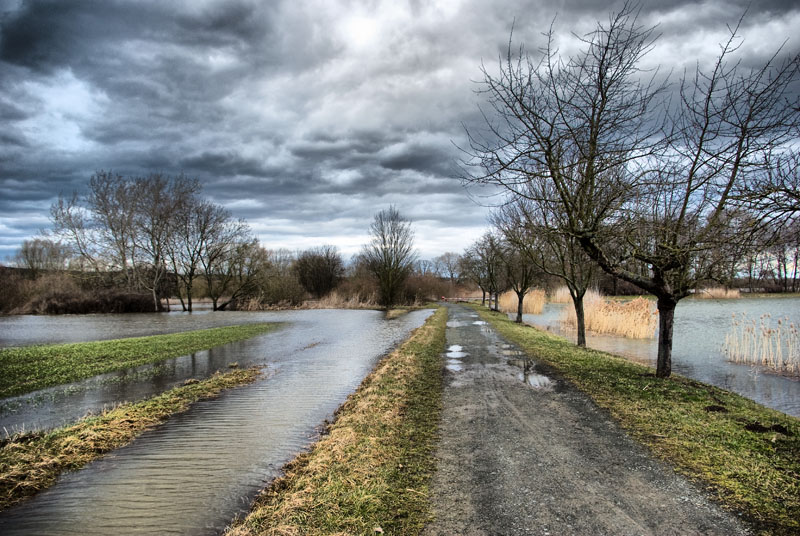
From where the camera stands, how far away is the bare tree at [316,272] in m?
53.9

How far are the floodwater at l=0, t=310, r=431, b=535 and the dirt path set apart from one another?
→ 2062mm

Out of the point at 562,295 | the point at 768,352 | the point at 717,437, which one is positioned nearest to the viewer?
the point at 717,437

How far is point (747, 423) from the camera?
219 inches

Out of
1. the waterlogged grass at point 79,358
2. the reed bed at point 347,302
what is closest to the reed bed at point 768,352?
the waterlogged grass at point 79,358

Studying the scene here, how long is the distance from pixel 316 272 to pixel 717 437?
5157 centimetres

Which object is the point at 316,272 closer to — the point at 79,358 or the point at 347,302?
the point at 347,302

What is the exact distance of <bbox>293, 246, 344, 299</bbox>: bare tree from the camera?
53906 mm

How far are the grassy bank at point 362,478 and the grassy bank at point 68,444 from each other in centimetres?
261

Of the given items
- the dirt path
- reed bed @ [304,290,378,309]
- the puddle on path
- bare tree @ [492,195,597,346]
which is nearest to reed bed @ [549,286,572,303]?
reed bed @ [304,290,378,309]

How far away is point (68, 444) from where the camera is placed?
5.25m

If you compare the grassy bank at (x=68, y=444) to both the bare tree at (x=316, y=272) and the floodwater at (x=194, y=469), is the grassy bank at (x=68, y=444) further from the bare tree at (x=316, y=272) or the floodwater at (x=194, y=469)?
the bare tree at (x=316, y=272)

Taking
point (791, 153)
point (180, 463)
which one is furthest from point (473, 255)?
point (180, 463)

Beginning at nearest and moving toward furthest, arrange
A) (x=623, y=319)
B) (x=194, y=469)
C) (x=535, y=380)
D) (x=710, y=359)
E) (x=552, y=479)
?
(x=552, y=479) < (x=194, y=469) < (x=535, y=380) < (x=710, y=359) < (x=623, y=319)

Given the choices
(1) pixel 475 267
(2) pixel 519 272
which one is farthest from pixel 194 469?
(1) pixel 475 267
